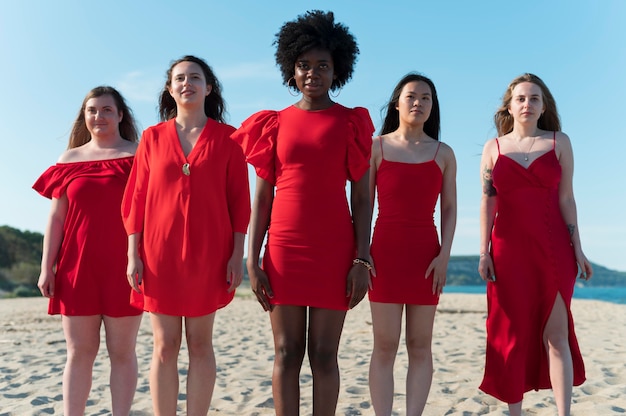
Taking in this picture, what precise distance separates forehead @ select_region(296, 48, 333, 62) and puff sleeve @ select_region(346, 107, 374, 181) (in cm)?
31

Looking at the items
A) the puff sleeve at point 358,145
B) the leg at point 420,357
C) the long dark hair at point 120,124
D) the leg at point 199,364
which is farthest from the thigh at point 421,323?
the long dark hair at point 120,124

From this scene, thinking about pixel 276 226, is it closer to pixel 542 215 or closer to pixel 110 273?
pixel 110 273

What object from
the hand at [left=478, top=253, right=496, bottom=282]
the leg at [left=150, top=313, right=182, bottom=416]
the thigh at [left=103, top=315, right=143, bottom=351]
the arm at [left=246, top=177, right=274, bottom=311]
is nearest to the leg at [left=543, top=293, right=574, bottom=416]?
the hand at [left=478, top=253, right=496, bottom=282]

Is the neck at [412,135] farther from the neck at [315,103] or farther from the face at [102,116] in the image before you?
the face at [102,116]

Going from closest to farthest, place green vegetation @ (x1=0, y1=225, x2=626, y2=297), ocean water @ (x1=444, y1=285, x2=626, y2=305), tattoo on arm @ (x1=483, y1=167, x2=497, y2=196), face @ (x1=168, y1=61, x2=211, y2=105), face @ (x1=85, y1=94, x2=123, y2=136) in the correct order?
face @ (x1=168, y1=61, x2=211, y2=105) → face @ (x1=85, y1=94, x2=123, y2=136) → tattoo on arm @ (x1=483, y1=167, x2=497, y2=196) → green vegetation @ (x1=0, y1=225, x2=626, y2=297) → ocean water @ (x1=444, y1=285, x2=626, y2=305)

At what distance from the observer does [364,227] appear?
121 inches

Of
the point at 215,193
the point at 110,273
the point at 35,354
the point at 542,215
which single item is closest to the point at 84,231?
the point at 110,273

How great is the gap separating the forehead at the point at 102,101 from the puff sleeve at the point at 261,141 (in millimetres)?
1041

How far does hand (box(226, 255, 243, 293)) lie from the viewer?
10.5ft

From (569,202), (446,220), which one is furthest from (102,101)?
(569,202)

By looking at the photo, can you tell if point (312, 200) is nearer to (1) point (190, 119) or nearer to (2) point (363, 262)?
(2) point (363, 262)

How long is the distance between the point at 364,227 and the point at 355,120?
0.56 metres

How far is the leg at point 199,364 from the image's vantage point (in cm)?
319

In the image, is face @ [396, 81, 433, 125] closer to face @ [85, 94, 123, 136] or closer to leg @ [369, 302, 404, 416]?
leg @ [369, 302, 404, 416]
